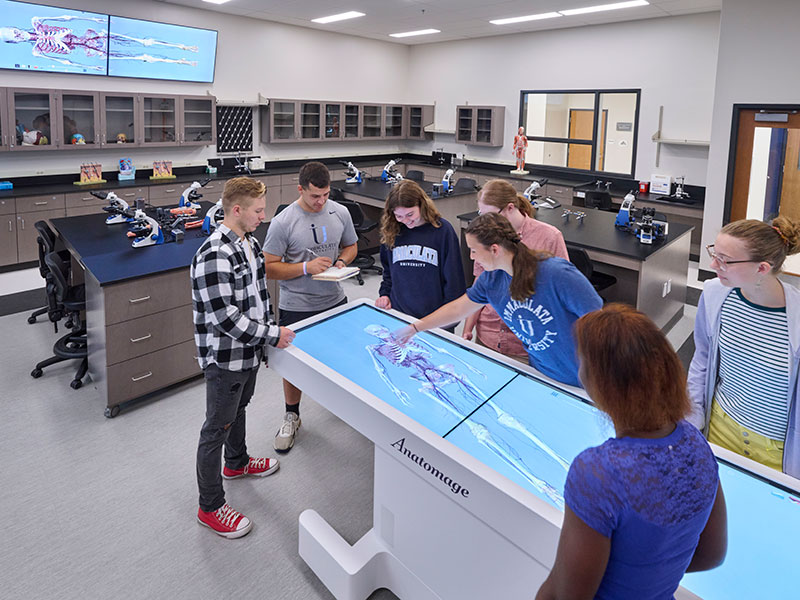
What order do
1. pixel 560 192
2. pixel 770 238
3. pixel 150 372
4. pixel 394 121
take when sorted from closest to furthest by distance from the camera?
pixel 770 238 < pixel 150 372 < pixel 560 192 < pixel 394 121

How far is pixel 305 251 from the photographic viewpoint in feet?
9.14

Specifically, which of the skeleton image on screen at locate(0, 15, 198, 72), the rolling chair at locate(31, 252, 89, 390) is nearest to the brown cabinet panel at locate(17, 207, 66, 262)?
the skeleton image on screen at locate(0, 15, 198, 72)

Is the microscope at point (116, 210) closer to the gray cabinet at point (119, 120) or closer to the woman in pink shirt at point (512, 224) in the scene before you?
the gray cabinet at point (119, 120)

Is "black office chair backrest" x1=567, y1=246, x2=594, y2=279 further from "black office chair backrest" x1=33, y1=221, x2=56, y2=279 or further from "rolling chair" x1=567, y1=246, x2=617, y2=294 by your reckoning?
"black office chair backrest" x1=33, y1=221, x2=56, y2=279

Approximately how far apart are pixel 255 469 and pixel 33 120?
17.8 feet

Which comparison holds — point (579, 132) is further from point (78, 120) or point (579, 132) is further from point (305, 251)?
point (305, 251)

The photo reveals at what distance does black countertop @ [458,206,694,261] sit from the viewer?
402cm

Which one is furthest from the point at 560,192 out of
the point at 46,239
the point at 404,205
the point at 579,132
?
the point at 46,239

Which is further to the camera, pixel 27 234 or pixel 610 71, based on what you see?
pixel 610 71

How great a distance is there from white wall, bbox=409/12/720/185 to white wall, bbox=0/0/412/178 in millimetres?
1111

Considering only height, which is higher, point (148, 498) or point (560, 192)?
point (560, 192)

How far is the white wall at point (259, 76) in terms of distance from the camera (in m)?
6.35

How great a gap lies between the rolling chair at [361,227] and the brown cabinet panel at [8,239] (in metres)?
3.35

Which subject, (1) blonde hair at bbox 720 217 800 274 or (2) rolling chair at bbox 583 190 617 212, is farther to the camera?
(2) rolling chair at bbox 583 190 617 212
